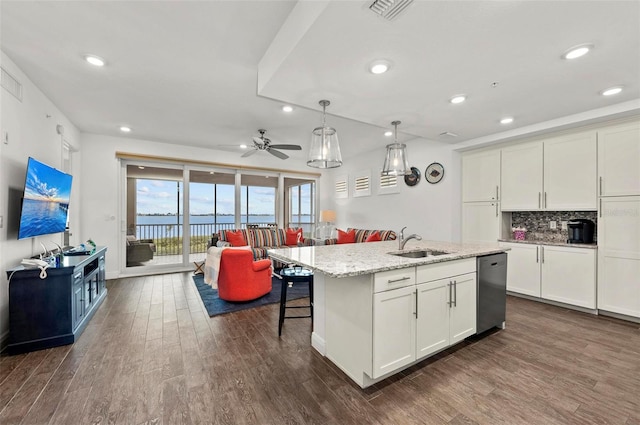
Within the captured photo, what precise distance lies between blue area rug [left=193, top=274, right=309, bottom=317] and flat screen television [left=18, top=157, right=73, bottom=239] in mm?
2006

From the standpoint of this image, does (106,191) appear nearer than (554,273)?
No

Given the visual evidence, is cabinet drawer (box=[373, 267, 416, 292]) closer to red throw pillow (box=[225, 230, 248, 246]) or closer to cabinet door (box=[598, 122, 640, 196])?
cabinet door (box=[598, 122, 640, 196])

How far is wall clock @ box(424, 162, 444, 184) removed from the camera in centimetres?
485

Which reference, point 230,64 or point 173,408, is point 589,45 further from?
point 173,408

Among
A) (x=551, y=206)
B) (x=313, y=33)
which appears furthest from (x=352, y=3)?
(x=551, y=206)

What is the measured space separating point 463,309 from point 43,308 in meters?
3.99

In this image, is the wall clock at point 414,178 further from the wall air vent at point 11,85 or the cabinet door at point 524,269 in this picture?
the wall air vent at point 11,85

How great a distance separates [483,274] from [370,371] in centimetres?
162

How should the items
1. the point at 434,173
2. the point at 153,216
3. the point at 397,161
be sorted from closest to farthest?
the point at 397,161 < the point at 434,173 < the point at 153,216

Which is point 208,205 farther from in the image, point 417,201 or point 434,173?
point 434,173

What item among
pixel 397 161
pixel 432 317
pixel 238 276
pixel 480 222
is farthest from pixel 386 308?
pixel 480 222

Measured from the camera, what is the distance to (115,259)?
16.8 feet

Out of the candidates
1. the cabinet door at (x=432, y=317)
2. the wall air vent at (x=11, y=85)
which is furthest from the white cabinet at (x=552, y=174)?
the wall air vent at (x=11, y=85)

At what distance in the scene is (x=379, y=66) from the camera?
2.16 metres
